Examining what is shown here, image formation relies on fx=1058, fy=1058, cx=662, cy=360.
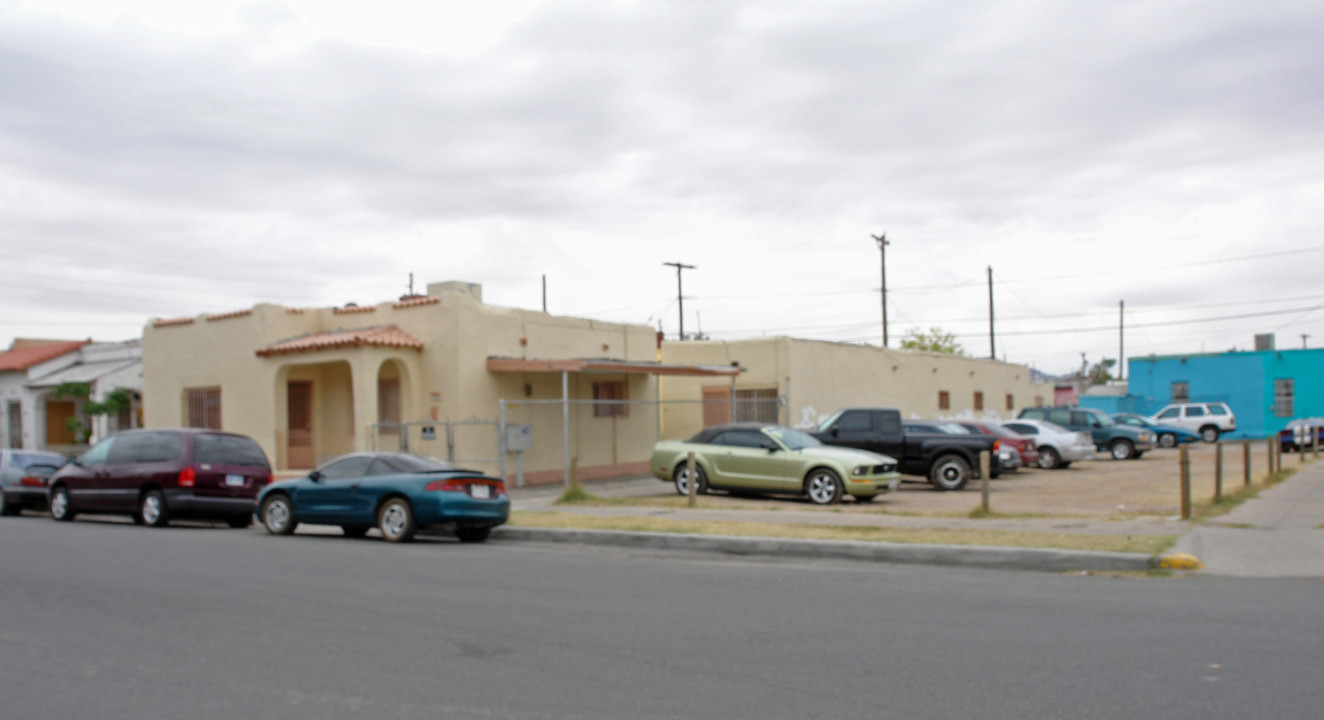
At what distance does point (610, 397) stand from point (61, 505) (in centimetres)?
1233

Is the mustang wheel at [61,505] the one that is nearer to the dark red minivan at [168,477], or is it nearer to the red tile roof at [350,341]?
the dark red minivan at [168,477]

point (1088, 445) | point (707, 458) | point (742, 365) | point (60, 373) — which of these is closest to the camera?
point (707, 458)

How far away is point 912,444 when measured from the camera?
2144cm

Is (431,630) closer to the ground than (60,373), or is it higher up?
closer to the ground

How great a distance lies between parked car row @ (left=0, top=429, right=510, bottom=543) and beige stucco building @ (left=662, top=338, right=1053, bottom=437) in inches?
435

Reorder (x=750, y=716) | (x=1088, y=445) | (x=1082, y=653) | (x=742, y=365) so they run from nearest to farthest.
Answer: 1. (x=750, y=716)
2. (x=1082, y=653)
3. (x=1088, y=445)
4. (x=742, y=365)

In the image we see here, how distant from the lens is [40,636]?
24.1 ft

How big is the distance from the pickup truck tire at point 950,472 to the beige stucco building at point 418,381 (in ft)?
19.2

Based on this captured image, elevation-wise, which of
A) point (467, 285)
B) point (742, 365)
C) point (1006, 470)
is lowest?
point (1006, 470)

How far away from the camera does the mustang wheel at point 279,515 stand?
1479 centimetres

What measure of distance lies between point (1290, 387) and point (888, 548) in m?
39.7

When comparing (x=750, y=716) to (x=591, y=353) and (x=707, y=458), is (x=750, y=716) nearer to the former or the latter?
(x=707, y=458)

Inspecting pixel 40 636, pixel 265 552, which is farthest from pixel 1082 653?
pixel 265 552

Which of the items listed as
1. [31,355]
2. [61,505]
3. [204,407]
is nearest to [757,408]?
[204,407]
